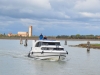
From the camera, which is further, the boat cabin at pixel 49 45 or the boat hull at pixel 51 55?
the boat cabin at pixel 49 45

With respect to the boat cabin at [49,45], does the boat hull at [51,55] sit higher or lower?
lower

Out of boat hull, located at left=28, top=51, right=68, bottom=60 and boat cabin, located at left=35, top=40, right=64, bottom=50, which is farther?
boat cabin, located at left=35, top=40, right=64, bottom=50

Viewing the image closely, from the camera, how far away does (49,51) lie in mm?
45625

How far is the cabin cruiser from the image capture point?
45.7 m

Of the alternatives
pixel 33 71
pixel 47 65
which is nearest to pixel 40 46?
pixel 47 65

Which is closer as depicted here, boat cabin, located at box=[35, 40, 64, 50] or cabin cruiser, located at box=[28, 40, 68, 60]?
cabin cruiser, located at box=[28, 40, 68, 60]

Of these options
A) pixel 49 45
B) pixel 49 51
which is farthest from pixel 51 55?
pixel 49 45

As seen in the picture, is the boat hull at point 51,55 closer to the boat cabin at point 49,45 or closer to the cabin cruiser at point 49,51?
the cabin cruiser at point 49,51

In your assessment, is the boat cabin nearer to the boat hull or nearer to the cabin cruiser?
the cabin cruiser

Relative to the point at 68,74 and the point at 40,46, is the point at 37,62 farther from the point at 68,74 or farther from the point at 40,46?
the point at 68,74

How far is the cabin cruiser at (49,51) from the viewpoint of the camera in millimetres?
45688

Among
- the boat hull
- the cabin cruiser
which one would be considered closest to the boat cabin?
the cabin cruiser

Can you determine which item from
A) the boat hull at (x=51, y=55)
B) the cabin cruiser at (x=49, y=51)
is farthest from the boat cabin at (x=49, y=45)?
the boat hull at (x=51, y=55)

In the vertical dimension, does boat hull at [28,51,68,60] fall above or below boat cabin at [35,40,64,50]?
below
